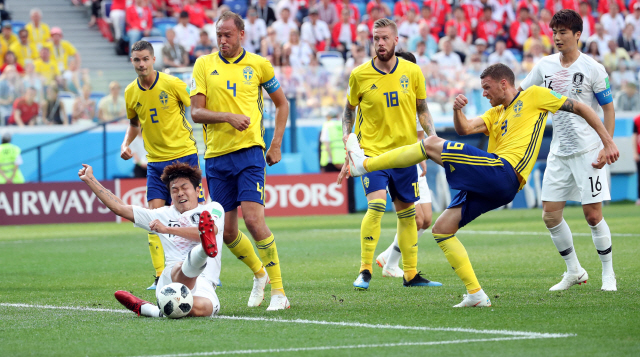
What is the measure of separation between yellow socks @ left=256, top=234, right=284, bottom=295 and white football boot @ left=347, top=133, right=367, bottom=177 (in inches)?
33.9

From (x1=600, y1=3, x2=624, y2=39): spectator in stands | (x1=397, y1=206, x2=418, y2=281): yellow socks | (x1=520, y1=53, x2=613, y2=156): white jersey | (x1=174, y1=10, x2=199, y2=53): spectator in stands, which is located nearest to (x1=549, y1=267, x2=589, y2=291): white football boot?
(x1=520, y1=53, x2=613, y2=156): white jersey

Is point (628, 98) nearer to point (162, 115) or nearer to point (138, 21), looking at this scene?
point (138, 21)

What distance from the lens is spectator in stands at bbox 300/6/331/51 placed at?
2330 centimetres

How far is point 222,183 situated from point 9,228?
12744 millimetres

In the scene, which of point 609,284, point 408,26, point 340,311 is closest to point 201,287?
point 340,311

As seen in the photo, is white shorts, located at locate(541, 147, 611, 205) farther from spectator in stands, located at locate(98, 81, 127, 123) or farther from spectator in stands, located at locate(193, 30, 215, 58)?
spectator in stands, located at locate(193, 30, 215, 58)

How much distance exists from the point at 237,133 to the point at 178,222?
898 mm

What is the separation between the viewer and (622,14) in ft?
87.4

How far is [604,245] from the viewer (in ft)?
24.5

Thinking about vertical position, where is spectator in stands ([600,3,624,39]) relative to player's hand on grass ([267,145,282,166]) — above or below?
above

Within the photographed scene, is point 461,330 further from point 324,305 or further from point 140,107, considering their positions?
point 140,107

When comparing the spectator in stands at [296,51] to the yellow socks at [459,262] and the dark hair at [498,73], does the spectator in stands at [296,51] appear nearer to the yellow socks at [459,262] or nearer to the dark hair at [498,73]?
the dark hair at [498,73]

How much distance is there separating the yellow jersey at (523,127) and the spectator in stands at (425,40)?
17.2 meters

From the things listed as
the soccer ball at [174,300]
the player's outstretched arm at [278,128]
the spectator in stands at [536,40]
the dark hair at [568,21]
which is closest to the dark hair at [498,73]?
the dark hair at [568,21]
